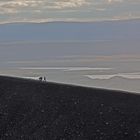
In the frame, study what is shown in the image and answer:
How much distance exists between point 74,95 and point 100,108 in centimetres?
161

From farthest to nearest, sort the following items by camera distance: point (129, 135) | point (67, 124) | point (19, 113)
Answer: point (19, 113) → point (67, 124) → point (129, 135)

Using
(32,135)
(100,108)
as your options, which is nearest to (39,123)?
(32,135)

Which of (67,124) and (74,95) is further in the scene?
(74,95)

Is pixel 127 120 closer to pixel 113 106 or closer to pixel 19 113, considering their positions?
pixel 113 106

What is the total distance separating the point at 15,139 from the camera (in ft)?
60.8

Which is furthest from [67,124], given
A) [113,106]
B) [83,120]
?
[113,106]

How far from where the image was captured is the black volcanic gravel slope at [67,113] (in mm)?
18172

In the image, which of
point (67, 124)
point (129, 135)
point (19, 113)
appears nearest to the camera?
point (129, 135)

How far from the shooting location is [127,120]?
18516 mm

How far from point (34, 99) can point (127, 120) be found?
12.4ft

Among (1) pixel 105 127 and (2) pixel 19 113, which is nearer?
(1) pixel 105 127

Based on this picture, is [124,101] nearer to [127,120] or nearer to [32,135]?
[127,120]

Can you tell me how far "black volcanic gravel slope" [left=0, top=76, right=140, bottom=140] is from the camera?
59.6 ft

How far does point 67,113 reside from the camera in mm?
19562
